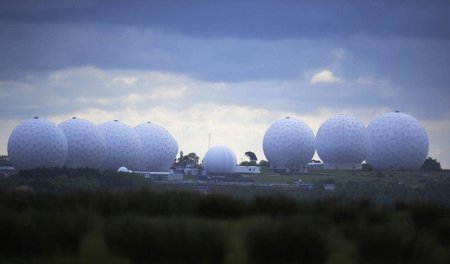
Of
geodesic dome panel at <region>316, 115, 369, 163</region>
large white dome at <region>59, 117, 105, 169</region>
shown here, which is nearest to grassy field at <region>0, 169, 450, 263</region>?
large white dome at <region>59, 117, 105, 169</region>

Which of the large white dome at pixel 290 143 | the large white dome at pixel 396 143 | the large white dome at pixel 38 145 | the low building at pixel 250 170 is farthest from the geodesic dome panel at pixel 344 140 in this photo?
the large white dome at pixel 38 145

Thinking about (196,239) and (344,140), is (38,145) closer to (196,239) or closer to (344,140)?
(344,140)

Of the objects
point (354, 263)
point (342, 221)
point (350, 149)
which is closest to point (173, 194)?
point (342, 221)

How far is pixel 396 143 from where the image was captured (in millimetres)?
92688

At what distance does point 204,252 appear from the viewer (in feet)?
42.3

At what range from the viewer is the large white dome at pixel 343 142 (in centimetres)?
9294

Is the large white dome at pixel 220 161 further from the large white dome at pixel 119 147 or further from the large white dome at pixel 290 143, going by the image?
the large white dome at pixel 119 147

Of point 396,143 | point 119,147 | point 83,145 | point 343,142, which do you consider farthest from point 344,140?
point 83,145

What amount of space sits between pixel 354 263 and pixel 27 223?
629cm

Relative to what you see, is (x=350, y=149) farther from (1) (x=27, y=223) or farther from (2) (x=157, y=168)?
(1) (x=27, y=223)

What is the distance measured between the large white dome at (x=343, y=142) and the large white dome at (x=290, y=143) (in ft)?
5.89

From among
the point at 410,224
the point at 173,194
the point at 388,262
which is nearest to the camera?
the point at 388,262

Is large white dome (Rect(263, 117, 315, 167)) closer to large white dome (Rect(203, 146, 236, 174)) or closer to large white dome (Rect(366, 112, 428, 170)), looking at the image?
large white dome (Rect(203, 146, 236, 174))

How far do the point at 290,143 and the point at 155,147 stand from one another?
57.0 ft
